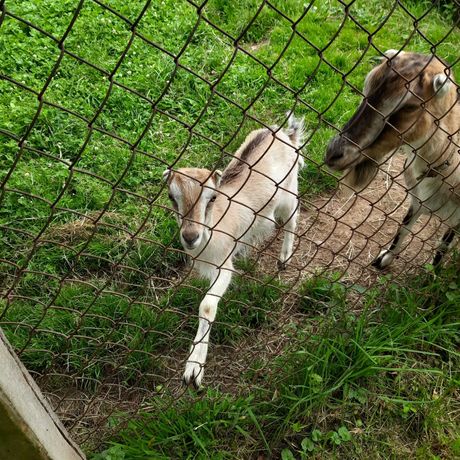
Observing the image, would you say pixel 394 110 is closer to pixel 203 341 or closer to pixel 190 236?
pixel 190 236

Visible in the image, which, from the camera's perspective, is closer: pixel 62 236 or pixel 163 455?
pixel 163 455

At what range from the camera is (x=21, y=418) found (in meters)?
1.48

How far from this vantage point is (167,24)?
5305 mm

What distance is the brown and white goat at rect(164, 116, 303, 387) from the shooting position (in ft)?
Answer: 9.53

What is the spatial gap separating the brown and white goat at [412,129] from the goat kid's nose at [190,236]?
76cm

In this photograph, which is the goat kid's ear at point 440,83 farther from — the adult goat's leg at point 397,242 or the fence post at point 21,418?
the fence post at point 21,418

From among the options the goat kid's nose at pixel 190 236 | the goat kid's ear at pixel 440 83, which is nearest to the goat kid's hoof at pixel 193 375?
the goat kid's nose at pixel 190 236

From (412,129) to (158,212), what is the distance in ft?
5.73

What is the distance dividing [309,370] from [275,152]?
1724mm

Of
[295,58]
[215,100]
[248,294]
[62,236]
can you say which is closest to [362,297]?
[248,294]

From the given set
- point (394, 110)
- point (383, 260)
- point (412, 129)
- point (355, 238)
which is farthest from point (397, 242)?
point (394, 110)

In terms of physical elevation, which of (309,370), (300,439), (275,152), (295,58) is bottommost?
(300,439)

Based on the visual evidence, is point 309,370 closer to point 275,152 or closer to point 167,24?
point 275,152

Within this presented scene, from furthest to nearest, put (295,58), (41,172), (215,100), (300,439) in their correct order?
(295,58)
(215,100)
(41,172)
(300,439)
